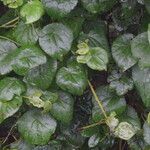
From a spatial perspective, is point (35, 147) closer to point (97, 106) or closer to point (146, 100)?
point (97, 106)

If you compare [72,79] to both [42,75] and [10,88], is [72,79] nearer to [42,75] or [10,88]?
[42,75]

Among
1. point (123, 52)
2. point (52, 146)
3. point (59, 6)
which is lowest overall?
point (52, 146)

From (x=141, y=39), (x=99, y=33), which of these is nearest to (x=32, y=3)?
(x=99, y=33)

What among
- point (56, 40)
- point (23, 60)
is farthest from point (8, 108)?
point (56, 40)

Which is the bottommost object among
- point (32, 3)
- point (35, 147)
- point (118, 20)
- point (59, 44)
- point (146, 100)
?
point (35, 147)

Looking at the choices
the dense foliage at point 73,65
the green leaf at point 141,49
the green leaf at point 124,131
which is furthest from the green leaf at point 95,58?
the green leaf at point 124,131

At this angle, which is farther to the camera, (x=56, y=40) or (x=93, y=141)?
(x=93, y=141)

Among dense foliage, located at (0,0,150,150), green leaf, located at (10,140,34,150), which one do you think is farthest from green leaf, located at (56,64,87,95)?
green leaf, located at (10,140,34,150)

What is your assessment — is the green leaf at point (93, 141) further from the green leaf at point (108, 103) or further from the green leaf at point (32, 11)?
the green leaf at point (32, 11)

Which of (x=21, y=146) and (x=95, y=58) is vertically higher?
(x=95, y=58)
